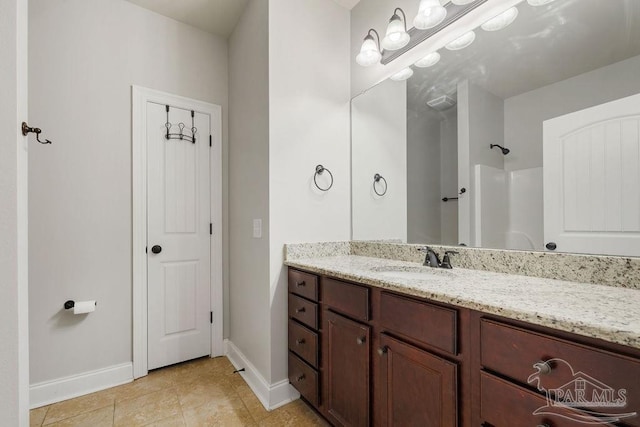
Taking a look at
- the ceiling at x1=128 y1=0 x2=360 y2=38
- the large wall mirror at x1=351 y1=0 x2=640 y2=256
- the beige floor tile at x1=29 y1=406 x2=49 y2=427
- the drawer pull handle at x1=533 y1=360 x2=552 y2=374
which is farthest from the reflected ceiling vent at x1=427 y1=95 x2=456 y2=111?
the beige floor tile at x1=29 y1=406 x2=49 y2=427

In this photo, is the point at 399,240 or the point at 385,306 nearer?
the point at 385,306

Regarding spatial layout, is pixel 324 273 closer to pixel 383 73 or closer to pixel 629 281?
pixel 629 281

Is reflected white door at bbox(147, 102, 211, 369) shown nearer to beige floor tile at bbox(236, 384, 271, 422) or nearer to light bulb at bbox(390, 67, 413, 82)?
beige floor tile at bbox(236, 384, 271, 422)

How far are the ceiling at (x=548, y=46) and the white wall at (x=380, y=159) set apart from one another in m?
0.43

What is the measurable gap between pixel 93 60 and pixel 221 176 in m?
1.17

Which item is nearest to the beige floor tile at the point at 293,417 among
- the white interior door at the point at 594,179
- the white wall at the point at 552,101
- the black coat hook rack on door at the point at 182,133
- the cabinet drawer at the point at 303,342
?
the cabinet drawer at the point at 303,342

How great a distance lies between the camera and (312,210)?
195 cm

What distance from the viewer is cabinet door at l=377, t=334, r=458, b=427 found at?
0.91 metres

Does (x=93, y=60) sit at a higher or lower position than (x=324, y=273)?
higher

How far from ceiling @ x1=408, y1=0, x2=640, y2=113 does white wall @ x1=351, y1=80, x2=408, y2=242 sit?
43 cm

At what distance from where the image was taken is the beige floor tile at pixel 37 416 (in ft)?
5.28

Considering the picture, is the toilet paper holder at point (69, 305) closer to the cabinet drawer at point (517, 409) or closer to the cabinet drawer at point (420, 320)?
the cabinet drawer at point (420, 320)

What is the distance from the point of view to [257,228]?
193 cm

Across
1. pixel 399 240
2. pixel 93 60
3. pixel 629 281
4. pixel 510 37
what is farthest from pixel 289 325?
pixel 93 60
